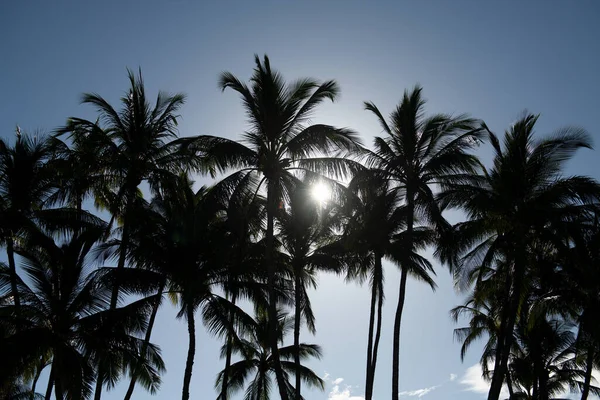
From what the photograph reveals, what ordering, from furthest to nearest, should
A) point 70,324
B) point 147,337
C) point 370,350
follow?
point 370,350 < point 147,337 < point 70,324

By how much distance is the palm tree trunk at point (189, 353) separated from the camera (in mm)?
19469

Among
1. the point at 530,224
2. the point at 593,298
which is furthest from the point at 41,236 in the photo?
the point at 593,298

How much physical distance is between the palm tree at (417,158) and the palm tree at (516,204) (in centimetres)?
70

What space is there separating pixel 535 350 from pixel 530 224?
462 inches

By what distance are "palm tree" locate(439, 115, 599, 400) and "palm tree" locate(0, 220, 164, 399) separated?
1128cm

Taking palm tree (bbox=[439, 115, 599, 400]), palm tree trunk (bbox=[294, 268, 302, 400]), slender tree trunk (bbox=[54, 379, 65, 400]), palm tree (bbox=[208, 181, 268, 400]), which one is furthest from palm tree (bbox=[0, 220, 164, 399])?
palm tree (bbox=[439, 115, 599, 400])

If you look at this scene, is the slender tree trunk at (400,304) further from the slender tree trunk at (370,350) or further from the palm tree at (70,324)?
the palm tree at (70,324)

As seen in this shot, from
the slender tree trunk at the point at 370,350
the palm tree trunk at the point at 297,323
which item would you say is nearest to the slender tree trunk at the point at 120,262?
the palm tree trunk at the point at 297,323

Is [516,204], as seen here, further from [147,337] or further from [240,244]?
[147,337]

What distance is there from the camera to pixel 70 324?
728 inches

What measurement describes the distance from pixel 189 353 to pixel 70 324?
13.0 feet

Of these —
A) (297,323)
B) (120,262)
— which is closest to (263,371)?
(297,323)

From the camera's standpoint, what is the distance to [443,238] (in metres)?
20.9

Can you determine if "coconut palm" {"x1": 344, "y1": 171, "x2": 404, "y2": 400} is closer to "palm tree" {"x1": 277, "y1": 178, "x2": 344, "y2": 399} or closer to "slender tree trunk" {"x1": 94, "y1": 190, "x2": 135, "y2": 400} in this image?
"palm tree" {"x1": 277, "y1": 178, "x2": 344, "y2": 399}
